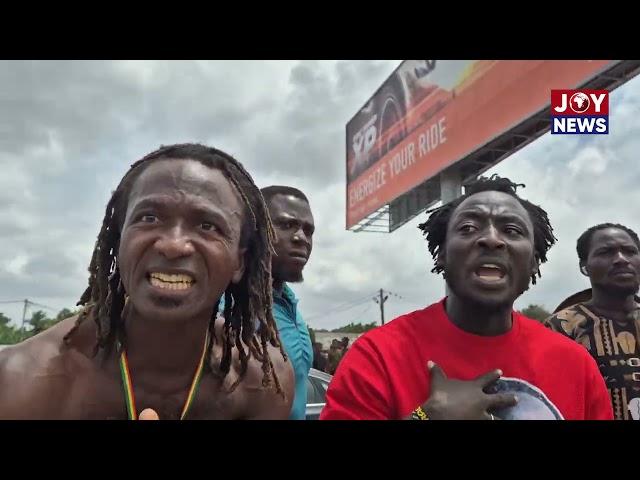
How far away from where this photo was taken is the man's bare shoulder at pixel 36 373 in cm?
143

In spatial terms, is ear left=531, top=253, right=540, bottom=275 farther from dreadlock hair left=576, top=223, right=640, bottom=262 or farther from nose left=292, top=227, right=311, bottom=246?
nose left=292, top=227, right=311, bottom=246

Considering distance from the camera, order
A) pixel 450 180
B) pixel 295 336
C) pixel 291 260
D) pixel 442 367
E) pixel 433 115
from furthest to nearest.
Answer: pixel 433 115 → pixel 450 180 → pixel 291 260 → pixel 295 336 → pixel 442 367

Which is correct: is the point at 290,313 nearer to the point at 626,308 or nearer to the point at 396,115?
the point at 626,308

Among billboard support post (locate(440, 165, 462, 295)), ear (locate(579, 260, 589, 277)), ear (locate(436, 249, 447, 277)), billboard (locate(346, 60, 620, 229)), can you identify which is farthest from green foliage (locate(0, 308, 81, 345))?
billboard support post (locate(440, 165, 462, 295))

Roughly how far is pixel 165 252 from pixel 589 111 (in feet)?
5.98

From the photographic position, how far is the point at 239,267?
1590mm

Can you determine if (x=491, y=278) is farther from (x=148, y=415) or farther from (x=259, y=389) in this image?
(x=148, y=415)

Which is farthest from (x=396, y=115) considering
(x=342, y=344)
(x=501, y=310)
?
(x=501, y=310)

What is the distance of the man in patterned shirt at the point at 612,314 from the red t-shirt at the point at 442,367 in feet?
2.24

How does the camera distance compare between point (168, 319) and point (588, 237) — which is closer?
point (168, 319)

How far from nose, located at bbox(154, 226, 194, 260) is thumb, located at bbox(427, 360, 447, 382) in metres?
0.72

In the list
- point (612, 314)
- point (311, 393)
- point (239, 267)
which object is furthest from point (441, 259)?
point (311, 393)

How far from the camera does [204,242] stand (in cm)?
144

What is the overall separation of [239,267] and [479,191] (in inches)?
32.0
